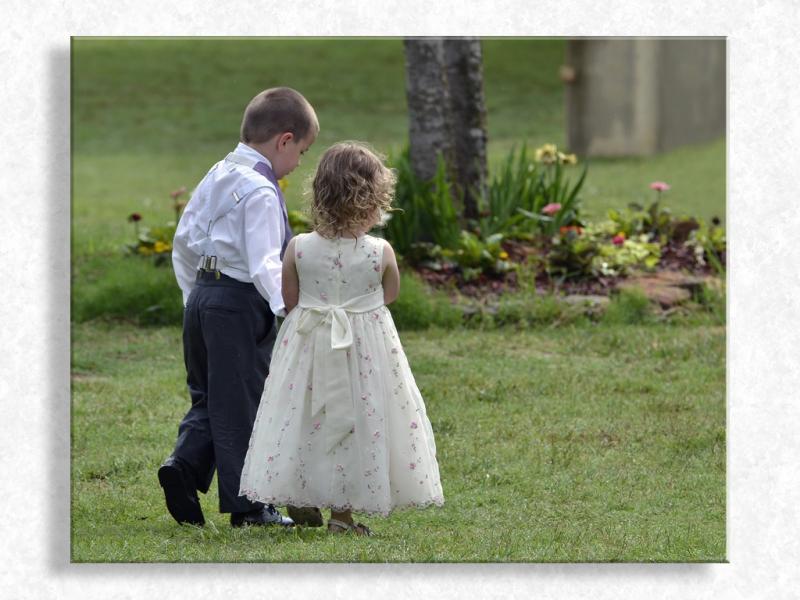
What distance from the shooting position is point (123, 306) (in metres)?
8.00

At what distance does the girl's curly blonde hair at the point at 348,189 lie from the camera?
407cm

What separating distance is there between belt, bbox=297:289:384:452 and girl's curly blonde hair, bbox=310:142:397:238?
26cm

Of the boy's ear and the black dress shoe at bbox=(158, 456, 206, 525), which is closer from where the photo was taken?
the boy's ear

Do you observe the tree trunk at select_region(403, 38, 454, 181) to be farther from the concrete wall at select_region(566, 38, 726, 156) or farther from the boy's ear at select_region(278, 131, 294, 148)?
the concrete wall at select_region(566, 38, 726, 156)

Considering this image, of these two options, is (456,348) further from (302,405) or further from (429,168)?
(302,405)

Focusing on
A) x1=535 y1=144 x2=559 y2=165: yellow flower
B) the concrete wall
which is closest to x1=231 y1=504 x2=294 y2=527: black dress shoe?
x1=535 y1=144 x2=559 y2=165: yellow flower

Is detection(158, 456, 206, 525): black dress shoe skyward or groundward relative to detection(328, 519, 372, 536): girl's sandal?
skyward

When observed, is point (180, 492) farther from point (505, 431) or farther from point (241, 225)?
point (505, 431)

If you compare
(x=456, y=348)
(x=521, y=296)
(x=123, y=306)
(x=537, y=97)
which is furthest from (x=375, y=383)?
(x=537, y=97)

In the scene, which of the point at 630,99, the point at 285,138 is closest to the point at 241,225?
the point at 285,138

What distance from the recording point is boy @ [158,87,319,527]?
420cm

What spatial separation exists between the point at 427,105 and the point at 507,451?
135 inches

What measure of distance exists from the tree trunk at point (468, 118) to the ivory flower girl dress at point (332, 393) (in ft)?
14.7
